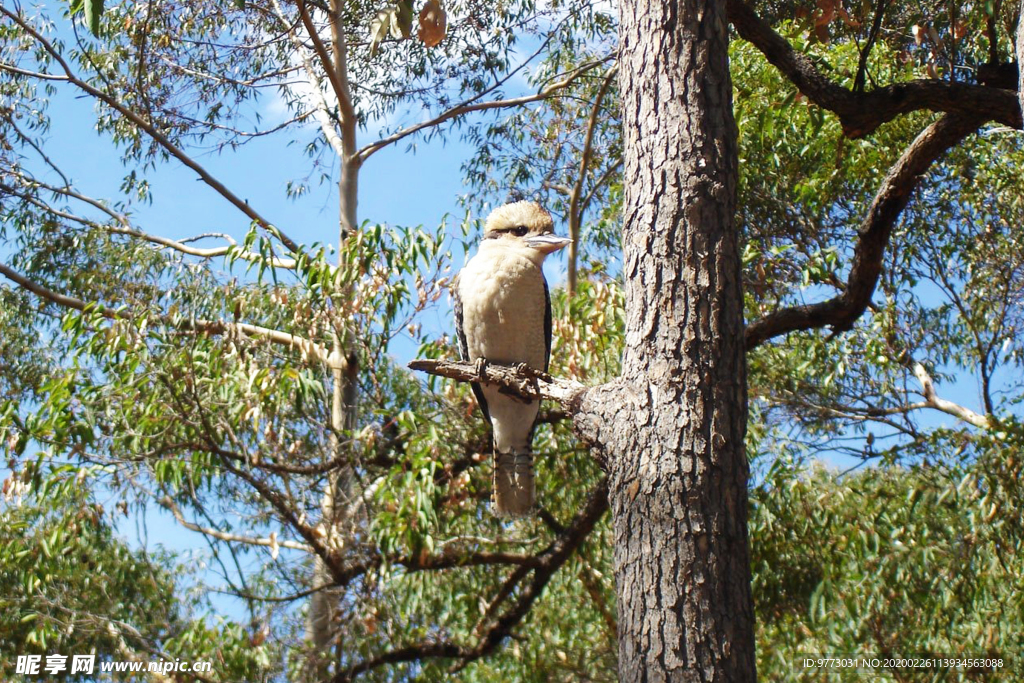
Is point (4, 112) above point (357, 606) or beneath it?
above

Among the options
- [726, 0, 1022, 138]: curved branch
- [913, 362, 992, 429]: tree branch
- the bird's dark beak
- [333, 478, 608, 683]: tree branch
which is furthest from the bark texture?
[913, 362, 992, 429]: tree branch

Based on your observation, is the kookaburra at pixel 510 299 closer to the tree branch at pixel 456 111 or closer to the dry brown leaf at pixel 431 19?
the dry brown leaf at pixel 431 19

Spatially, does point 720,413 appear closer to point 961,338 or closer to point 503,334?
point 503,334

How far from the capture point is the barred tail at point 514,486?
335 cm

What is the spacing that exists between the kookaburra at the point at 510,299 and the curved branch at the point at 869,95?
933 millimetres

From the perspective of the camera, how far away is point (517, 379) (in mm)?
2582

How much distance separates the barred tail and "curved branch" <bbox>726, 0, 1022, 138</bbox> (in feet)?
5.11

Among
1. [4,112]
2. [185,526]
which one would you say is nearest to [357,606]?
[185,526]

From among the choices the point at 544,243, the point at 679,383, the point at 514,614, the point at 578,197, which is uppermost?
Answer: the point at 578,197

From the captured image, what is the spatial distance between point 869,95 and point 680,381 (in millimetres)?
1696

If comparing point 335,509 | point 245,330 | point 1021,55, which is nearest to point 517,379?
point 1021,55

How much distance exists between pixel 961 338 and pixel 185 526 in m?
5.22

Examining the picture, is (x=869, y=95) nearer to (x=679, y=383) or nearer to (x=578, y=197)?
(x=679, y=383)

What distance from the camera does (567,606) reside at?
560cm
